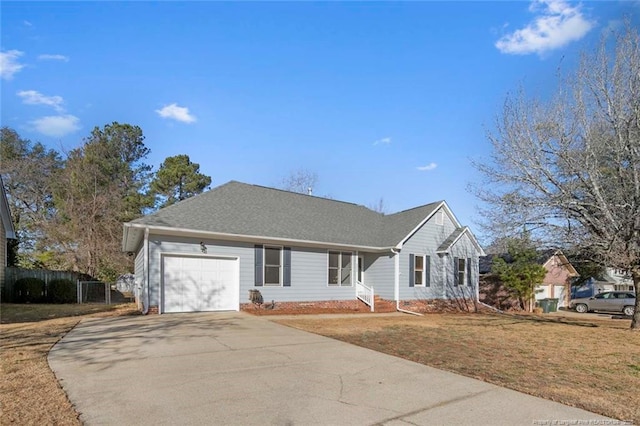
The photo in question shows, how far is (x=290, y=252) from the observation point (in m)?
16.5

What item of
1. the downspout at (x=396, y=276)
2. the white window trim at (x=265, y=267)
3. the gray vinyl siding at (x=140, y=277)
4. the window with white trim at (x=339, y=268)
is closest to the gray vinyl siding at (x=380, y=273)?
the downspout at (x=396, y=276)

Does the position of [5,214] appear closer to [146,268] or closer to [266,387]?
[146,268]

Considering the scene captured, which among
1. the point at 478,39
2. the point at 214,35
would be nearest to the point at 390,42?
the point at 478,39

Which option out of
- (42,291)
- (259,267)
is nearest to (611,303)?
(259,267)

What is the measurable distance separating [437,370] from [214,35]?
11644 mm

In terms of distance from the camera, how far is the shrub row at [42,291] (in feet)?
60.3

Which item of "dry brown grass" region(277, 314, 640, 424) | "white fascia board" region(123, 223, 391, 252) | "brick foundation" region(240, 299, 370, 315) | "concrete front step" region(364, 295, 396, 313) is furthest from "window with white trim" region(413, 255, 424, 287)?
"dry brown grass" region(277, 314, 640, 424)

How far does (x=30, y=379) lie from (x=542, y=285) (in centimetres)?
3247

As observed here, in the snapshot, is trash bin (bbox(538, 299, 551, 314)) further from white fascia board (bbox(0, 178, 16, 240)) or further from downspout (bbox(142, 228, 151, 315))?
white fascia board (bbox(0, 178, 16, 240))

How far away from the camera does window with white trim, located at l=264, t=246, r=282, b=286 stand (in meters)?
16.0

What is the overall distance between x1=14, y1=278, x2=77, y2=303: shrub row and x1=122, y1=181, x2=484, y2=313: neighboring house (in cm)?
355

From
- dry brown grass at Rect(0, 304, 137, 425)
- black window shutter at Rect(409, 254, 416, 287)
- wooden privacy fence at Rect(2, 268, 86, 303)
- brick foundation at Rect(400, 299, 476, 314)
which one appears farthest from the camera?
black window shutter at Rect(409, 254, 416, 287)

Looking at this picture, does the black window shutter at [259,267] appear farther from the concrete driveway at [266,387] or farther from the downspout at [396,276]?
the concrete driveway at [266,387]

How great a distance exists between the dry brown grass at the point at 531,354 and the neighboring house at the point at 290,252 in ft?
11.8
